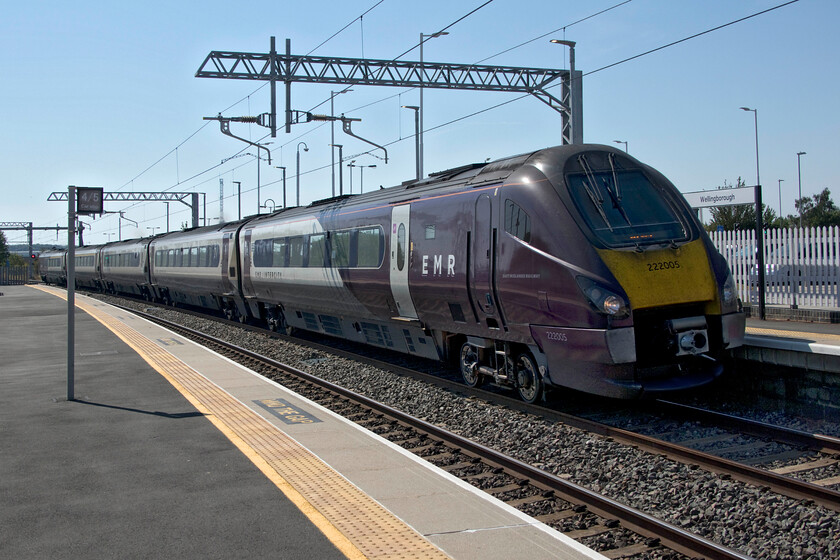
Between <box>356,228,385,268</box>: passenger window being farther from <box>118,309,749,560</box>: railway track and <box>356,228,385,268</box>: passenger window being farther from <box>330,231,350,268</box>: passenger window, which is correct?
<box>118,309,749,560</box>: railway track

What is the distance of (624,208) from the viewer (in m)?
9.20

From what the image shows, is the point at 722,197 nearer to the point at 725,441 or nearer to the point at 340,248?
the point at 340,248

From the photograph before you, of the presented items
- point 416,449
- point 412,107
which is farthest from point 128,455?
point 412,107

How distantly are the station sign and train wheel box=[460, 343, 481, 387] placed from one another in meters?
9.27

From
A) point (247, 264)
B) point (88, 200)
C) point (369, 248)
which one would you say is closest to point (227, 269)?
point (247, 264)

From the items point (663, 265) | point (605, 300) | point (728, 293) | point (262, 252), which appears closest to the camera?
point (605, 300)

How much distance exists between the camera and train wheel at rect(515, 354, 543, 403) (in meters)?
9.51

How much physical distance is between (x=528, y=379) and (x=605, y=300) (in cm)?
201

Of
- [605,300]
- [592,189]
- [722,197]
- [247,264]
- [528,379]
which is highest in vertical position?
[722,197]

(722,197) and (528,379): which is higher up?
(722,197)

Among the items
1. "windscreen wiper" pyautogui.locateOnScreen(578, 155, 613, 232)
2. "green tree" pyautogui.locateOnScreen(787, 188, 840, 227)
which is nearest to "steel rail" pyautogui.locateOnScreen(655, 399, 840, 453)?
"windscreen wiper" pyautogui.locateOnScreen(578, 155, 613, 232)

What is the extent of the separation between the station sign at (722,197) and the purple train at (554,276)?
28.8ft

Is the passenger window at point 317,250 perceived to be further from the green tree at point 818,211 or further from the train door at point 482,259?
the green tree at point 818,211

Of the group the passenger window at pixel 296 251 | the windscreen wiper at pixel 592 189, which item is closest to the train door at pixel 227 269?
the passenger window at pixel 296 251
